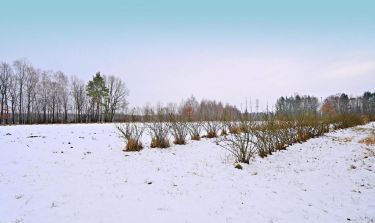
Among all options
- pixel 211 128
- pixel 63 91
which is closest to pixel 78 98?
pixel 63 91

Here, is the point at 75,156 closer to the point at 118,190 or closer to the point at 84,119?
the point at 118,190

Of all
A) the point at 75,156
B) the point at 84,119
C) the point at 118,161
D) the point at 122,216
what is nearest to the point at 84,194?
Result: the point at 122,216

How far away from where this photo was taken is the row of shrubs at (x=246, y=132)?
9.95m

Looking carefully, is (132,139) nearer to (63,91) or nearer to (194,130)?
(194,130)

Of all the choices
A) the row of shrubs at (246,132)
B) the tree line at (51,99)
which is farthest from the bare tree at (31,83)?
the row of shrubs at (246,132)

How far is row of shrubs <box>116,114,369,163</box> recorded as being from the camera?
9954 millimetres

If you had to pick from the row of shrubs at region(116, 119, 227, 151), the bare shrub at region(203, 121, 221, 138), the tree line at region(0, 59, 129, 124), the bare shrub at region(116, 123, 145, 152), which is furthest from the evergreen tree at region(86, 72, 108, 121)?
the bare shrub at region(116, 123, 145, 152)

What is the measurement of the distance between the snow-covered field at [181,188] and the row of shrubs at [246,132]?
0.74m

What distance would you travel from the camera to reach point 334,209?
4.86 m

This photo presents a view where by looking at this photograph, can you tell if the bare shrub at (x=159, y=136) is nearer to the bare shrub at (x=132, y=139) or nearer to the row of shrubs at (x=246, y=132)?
the row of shrubs at (x=246, y=132)

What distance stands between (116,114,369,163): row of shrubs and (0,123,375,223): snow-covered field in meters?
0.74

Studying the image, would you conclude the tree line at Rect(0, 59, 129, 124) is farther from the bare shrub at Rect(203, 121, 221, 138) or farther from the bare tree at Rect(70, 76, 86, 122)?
the bare shrub at Rect(203, 121, 221, 138)

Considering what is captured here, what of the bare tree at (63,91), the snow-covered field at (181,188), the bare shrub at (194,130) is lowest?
the snow-covered field at (181,188)

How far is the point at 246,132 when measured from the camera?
32.0ft
